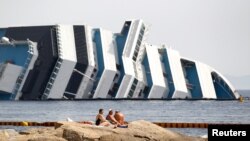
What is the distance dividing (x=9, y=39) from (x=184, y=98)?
99.2 ft

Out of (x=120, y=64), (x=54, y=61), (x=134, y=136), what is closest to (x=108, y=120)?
(x=134, y=136)

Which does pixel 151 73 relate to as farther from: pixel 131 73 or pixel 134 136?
pixel 134 136

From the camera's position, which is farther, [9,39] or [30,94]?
[9,39]

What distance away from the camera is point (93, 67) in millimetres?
115875

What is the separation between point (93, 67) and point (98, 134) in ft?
279

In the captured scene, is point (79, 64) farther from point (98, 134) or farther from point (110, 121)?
point (98, 134)

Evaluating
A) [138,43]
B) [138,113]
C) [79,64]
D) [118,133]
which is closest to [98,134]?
[118,133]

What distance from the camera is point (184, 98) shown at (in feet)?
421

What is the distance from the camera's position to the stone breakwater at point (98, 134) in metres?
30.5

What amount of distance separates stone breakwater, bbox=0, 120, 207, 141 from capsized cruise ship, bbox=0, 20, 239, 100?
262 ft

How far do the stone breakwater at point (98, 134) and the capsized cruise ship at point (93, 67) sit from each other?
80001 millimetres

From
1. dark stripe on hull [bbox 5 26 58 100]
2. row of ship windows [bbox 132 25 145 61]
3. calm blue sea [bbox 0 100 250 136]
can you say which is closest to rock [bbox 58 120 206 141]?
calm blue sea [bbox 0 100 250 136]

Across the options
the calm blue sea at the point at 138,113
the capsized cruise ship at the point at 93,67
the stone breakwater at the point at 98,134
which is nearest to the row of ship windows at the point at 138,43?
the capsized cruise ship at the point at 93,67

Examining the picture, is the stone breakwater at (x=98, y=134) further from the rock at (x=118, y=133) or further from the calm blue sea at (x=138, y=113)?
the calm blue sea at (x=138, y=113)
